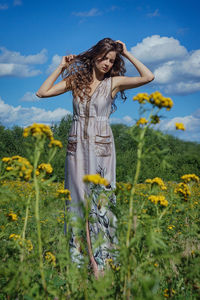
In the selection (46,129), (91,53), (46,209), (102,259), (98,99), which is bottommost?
(102,259)

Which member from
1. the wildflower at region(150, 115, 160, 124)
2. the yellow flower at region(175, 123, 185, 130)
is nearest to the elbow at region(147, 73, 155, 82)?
the yellow flower at region(175, 123, 185, 130)

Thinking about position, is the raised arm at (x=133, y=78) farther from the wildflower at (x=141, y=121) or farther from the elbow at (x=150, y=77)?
the wildflower at (x=141, y=121)

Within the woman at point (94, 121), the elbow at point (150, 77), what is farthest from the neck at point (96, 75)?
the elbow at point (150, 77)

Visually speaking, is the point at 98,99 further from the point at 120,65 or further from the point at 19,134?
the point at 19,134

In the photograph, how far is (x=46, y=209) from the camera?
183 cm

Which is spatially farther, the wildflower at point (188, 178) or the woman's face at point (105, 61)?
the woman's face at point (105, 61)

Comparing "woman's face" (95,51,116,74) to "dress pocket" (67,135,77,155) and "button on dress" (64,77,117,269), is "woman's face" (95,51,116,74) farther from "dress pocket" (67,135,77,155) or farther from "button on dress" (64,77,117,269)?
"dress pocket" (67,135,77,155)

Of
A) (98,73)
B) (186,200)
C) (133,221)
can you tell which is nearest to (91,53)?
(98,73)

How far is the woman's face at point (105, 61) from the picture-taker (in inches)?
131

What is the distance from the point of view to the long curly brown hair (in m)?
3.35

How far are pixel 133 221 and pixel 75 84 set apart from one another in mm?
2177

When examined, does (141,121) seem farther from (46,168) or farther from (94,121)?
(94,121)

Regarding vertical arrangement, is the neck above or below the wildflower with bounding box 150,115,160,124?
above

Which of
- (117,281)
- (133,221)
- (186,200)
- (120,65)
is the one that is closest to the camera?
(133,221)
